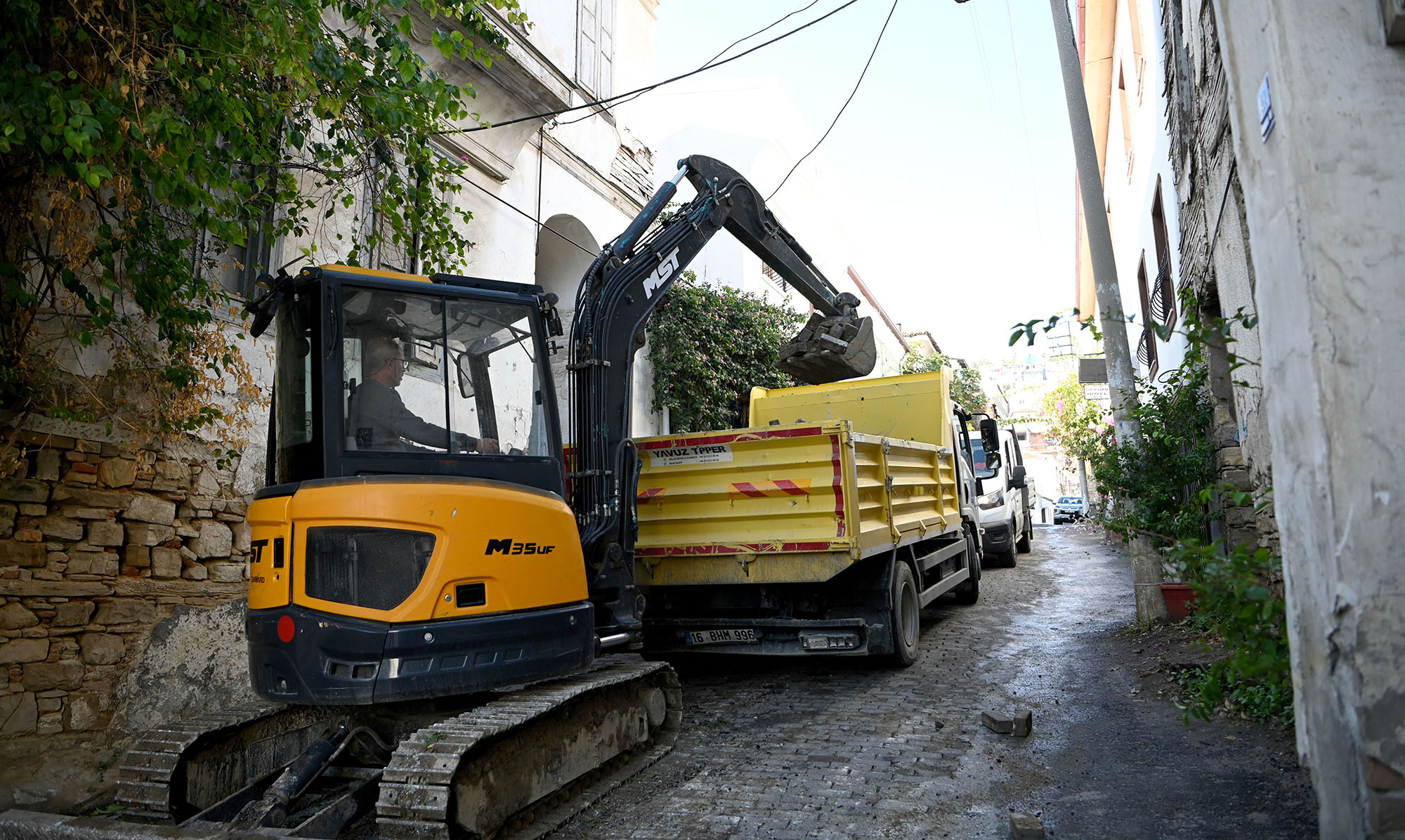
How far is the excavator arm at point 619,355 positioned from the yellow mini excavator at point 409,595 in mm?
407

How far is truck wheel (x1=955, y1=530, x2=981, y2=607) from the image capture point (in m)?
10.4

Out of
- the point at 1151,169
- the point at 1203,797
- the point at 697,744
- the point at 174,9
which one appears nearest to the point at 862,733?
the point at 697,744

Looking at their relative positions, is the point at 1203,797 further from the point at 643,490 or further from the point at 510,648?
the point at 643,490

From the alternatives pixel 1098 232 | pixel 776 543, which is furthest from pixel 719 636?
pixel 1098 232

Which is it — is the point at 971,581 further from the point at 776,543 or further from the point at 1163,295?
the point at 776,543

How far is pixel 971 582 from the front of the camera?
10547 mm

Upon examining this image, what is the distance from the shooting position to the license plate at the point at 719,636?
20.9 feet

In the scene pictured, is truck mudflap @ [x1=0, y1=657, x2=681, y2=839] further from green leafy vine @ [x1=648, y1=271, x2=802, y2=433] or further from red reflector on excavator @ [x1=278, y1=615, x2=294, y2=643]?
green leafy vine @ [x1=648, y1=271, x2=802, y2=433]

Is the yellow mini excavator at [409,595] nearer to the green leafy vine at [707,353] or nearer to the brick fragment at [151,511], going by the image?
the brick fragment at [151,511]

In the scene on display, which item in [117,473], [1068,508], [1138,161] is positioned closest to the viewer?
[117,473]

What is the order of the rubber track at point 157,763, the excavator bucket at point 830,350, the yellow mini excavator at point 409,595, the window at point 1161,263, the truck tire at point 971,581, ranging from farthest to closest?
the truck tire at point 971,581
the window at point 1161,263
the excavator bucket at point 830,350
the rubber track at point 157,763
the yellow mini excavator at point 409,595

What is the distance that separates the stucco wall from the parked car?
3371 centimetres

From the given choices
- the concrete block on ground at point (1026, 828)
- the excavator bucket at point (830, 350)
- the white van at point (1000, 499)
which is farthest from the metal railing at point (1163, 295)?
the concrete block on ground at point (1026, 828)

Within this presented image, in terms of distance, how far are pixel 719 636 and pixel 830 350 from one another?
308 centimetres
